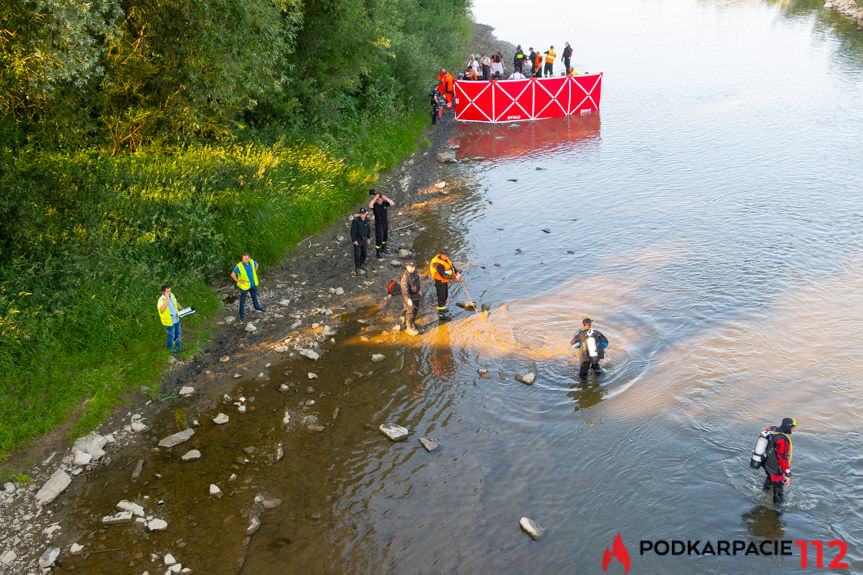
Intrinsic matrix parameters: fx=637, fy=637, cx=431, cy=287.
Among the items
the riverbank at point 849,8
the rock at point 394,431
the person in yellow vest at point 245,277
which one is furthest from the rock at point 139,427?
the riverbank at point 849,8

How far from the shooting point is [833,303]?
16.4m

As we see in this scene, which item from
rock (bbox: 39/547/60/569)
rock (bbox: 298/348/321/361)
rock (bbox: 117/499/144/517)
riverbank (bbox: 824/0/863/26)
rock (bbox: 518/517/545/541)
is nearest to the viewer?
rock (bbox: 39/547/60/569)

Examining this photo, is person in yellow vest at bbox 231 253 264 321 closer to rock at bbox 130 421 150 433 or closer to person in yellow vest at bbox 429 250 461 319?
rock at bbox 130 421 150 433

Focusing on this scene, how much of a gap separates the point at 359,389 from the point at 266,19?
1105 centimetres

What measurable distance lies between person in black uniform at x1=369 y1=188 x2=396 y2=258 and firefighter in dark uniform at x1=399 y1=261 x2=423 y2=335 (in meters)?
4.19

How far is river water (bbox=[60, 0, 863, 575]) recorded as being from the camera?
9.94m

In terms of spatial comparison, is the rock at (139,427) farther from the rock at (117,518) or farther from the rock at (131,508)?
the rock at (117,518)

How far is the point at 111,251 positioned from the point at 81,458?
5589 mm

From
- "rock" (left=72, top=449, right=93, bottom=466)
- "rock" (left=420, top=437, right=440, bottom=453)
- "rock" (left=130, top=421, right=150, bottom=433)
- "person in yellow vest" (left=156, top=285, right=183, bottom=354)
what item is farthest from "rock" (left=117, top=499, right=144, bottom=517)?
"rock" (left=420, top=437, right=440, bottom=453)

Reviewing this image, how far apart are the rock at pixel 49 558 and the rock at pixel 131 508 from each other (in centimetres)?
103

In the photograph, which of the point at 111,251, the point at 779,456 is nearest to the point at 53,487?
the point at 111,251

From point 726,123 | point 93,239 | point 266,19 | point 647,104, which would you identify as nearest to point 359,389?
point 93,239

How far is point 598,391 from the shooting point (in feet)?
43.7

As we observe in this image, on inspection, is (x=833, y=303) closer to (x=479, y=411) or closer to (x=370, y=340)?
(x=479, y=411)
